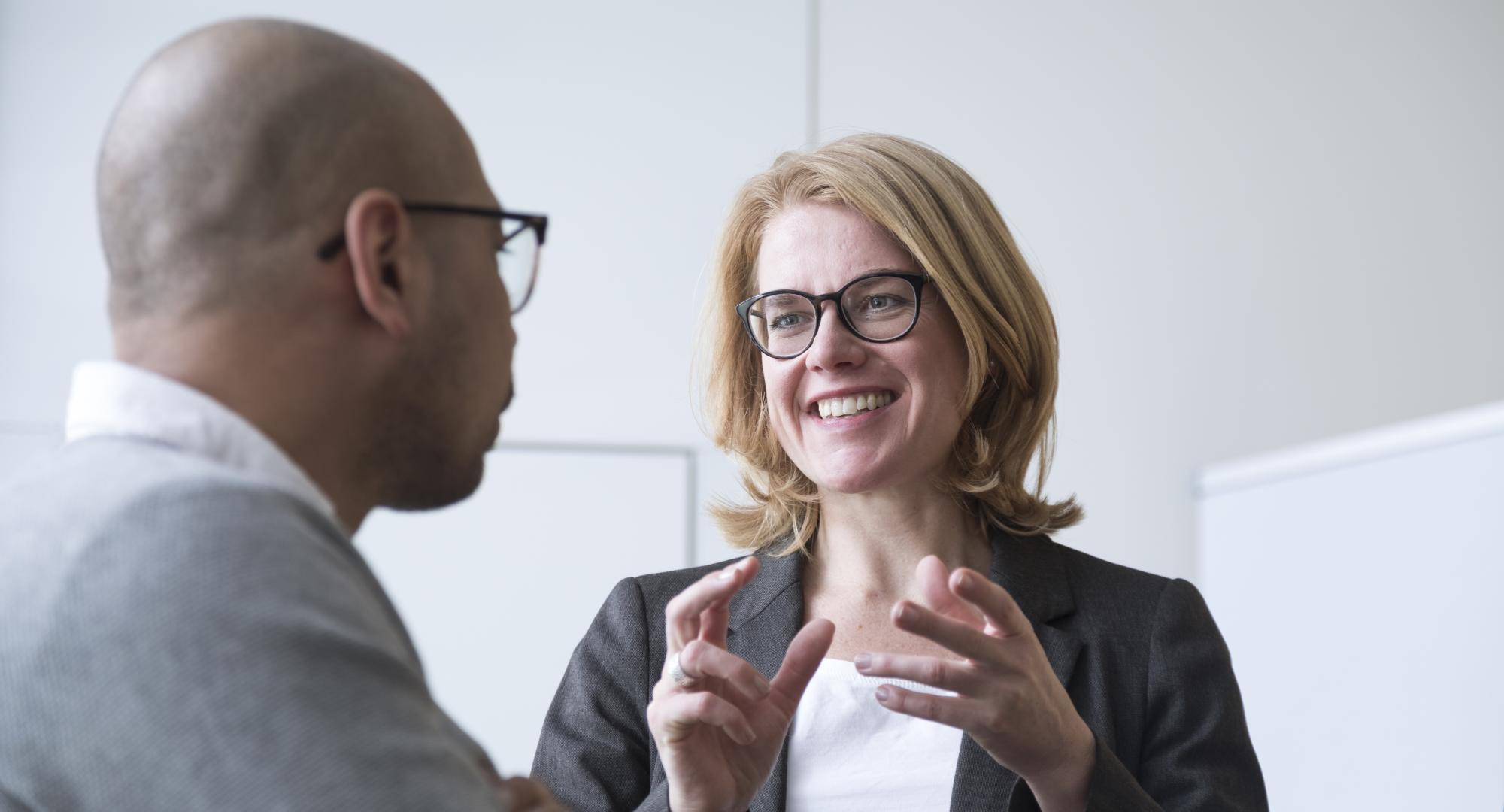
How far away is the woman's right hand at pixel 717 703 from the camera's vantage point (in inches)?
50.6

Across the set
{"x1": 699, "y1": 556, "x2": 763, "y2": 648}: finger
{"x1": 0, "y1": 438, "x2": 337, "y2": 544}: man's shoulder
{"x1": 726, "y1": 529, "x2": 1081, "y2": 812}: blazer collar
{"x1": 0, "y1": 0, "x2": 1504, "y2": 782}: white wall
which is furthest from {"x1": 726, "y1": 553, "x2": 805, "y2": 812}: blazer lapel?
{"x1": 0, "y1": 0, "x2": 1504, "y2": 782}: white wall

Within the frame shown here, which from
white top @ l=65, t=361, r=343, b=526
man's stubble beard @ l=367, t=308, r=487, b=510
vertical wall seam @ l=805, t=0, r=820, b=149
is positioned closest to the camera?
white top @ l=65, t=361, r=343, b=526

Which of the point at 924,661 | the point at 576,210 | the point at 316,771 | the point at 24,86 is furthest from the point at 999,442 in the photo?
the point at 24,86

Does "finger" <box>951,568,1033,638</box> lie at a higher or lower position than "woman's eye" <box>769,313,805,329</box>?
lower

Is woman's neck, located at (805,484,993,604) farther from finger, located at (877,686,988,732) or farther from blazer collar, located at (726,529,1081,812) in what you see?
finger, located at (877,686,988,732)


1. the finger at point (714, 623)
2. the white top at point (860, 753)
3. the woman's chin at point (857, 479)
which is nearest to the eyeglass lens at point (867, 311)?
the woman's chin at point (857, 479)

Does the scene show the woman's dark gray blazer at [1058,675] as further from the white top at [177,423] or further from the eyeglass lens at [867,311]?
the white top at [177,423]

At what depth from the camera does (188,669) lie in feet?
2.24

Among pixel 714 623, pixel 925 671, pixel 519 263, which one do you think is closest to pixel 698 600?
pixel 714 623

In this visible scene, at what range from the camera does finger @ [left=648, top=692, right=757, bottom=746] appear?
1291mm

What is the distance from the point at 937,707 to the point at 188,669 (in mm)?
746

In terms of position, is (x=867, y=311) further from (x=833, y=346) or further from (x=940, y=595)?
(x=940, y=595)

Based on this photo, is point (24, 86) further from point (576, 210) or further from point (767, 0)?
point (767, 0)

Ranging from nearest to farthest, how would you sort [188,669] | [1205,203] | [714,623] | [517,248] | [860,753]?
[188,669] < [517,248] < [714,623] < [860,753] < [1205,203]
